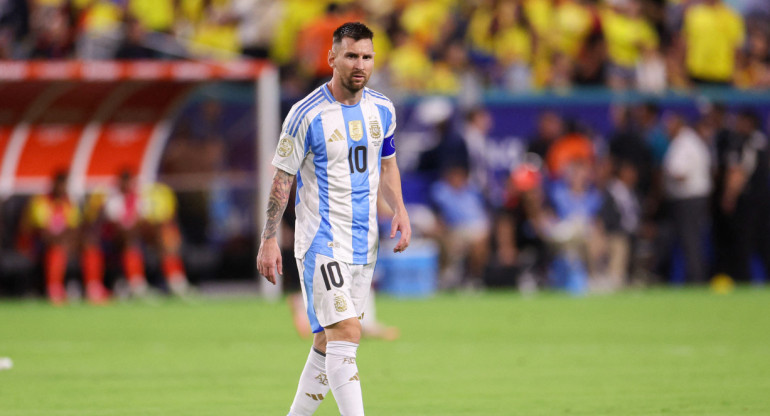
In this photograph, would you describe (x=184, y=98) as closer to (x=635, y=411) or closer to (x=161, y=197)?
(x=161, y=197)

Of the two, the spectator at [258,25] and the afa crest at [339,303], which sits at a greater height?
the spectator at [258,25]

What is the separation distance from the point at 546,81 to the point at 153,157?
7.03 metres

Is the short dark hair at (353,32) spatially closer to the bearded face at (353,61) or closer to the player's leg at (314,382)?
the bearded face at (353,61)

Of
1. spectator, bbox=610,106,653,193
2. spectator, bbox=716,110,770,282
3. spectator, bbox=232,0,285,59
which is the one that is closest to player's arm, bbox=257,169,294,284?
spectator, bbox=610,106,653,193

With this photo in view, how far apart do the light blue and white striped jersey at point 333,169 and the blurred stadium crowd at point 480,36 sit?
47.6ft

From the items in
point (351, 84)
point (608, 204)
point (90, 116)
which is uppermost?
point (90, 116)

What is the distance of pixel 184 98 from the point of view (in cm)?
2188

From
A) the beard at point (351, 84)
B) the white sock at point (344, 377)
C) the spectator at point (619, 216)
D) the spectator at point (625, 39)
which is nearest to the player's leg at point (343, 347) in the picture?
the white sock at point (344, 377)

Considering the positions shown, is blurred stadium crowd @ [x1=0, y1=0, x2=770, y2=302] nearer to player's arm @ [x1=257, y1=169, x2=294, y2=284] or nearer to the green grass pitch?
the green grass pitch

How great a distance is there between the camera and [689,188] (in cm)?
2080

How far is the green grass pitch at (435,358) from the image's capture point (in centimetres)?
877

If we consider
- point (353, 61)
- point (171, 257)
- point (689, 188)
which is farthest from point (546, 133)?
point (353, 61)

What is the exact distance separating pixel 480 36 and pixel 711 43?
426 centimetres

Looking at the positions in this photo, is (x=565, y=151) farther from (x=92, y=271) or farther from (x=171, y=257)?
(x=92, y=271)
